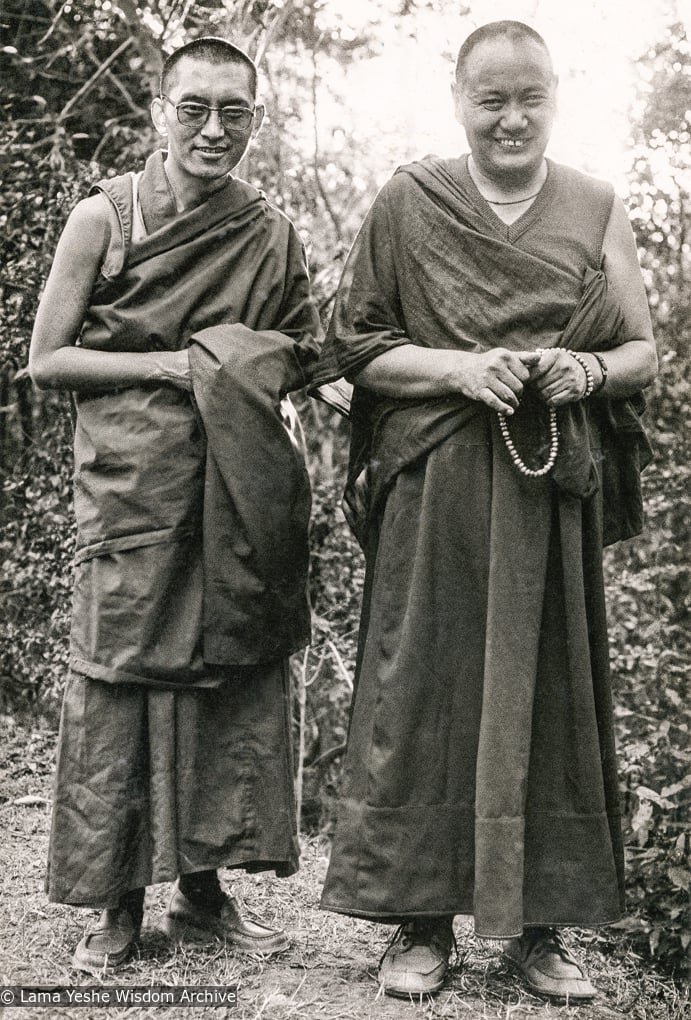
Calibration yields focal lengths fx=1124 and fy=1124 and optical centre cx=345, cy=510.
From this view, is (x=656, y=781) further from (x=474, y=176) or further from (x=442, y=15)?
(x=442, y=15)

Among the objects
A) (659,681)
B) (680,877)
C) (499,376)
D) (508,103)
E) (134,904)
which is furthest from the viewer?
(659,681)

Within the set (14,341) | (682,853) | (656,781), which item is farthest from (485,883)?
(14,341)

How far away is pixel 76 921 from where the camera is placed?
340 centimetres

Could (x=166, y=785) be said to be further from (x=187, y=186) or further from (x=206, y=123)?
(x=206, y=123)

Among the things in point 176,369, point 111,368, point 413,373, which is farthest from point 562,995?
point 111,368

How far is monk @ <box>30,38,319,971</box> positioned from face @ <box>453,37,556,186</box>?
623 millimetres

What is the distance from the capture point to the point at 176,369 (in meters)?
2.93

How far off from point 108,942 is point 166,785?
0.44 metres

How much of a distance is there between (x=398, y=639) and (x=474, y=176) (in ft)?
4.02

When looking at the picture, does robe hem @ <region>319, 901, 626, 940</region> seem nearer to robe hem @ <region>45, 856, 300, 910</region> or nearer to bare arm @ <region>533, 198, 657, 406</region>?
robe hem @ <region>45, 856, 300, 910</region>

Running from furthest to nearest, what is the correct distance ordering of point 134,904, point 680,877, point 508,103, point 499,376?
1. point 680,877
2. point 134,904
3. point 508,103
4. point 499,376

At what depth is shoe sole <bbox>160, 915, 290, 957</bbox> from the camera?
313 centimetres

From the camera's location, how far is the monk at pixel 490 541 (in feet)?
9.08

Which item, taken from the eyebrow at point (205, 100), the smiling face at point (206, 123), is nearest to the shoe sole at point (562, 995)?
the smiling face at point (206, 123)
